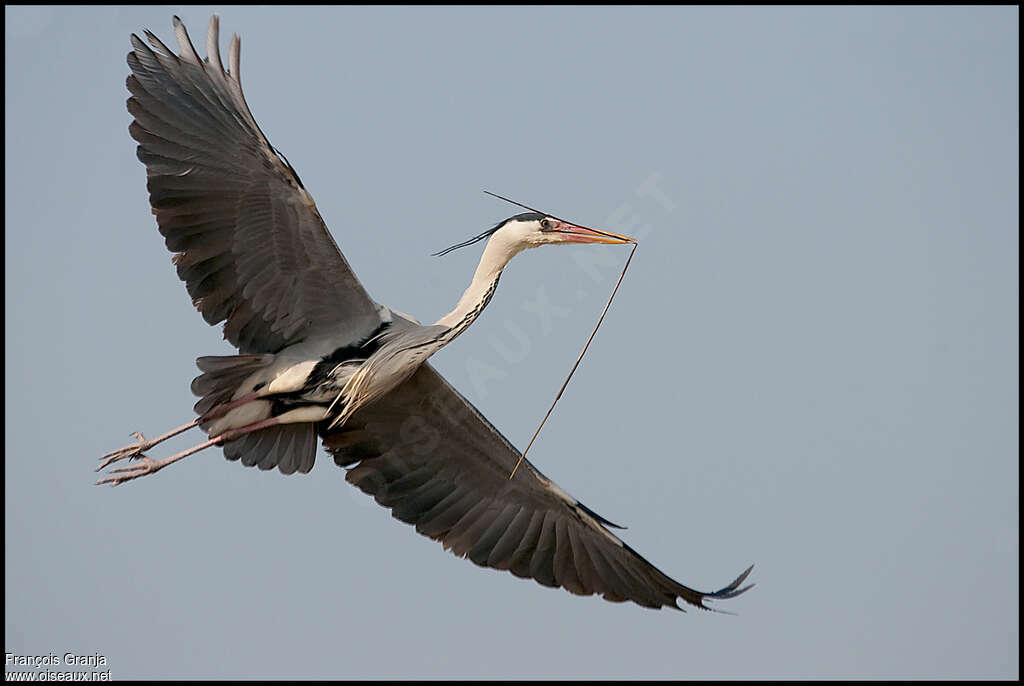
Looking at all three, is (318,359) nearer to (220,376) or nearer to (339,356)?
(339,356)

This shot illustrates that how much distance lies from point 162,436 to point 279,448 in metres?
0.82

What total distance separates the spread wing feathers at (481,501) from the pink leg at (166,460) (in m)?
0.79

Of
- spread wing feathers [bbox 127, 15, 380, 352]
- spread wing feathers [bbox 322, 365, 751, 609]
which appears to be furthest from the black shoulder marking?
spread wing feathers [bbox 322, 365, 751, 609]

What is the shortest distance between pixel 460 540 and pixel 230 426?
2001 millimetres

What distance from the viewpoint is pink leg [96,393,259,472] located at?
8258mm

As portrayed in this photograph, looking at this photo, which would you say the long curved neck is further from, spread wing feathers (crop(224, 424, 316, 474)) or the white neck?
spread wing feathers (crop(224, 424, 316, 474))

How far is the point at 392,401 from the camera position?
905 centimetres

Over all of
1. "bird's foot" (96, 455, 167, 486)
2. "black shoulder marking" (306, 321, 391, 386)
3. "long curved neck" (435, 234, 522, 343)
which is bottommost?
"bird's foot" (96, 455, 167, 486)

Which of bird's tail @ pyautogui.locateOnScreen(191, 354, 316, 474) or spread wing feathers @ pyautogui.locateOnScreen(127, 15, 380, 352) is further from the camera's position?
bird's tail @ pyautogui.locateOnScreen(191, 354, 316, 474)

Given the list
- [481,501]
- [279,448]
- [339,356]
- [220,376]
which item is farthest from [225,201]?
[481,501]

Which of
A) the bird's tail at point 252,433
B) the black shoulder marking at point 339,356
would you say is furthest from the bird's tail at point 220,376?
the black shoulder marking at point 339,356

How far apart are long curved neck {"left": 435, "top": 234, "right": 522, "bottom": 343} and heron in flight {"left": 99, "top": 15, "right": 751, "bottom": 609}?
10 millimetres

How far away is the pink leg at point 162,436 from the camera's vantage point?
325 inches

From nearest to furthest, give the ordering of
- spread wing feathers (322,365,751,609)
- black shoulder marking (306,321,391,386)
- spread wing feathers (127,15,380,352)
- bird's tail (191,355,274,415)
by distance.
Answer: spread wing feathers (127,15,380,352) → bird's tail (191,355,274,415) → black shoulder marking (306,321,391,386) → spread wing feathers (322,365,751,609)
